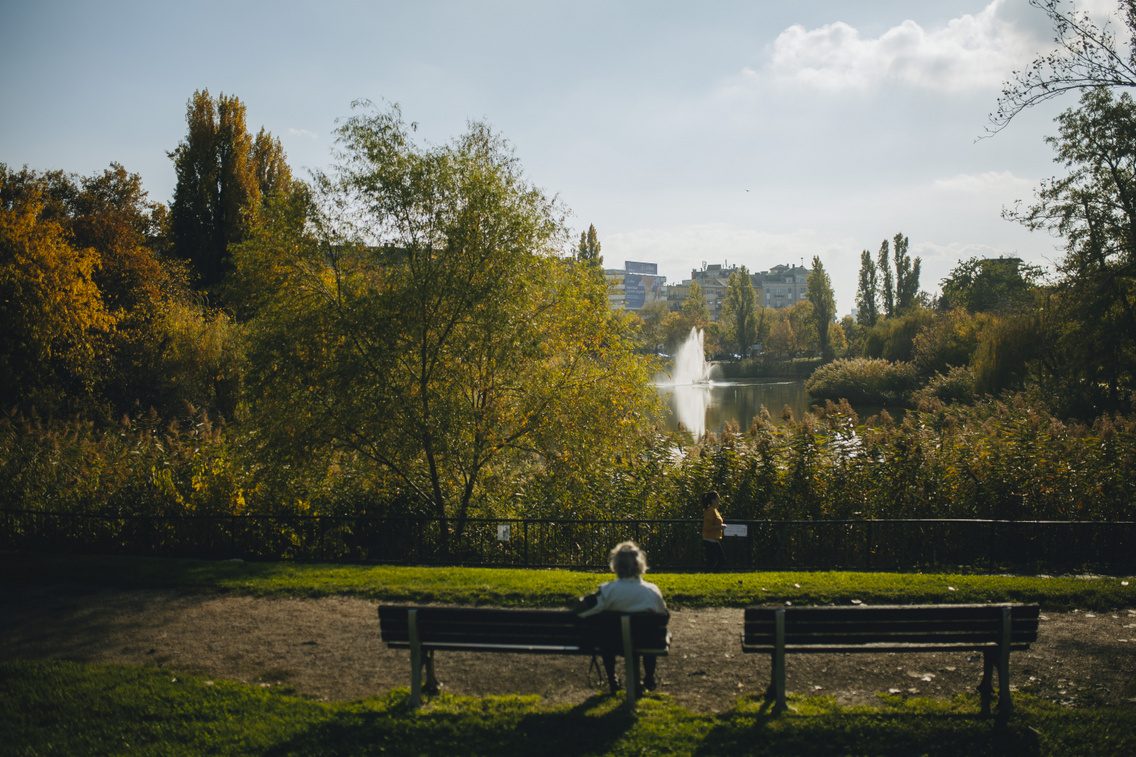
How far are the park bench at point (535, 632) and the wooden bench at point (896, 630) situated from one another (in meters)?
0.91

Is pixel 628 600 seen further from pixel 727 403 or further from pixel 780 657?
pixel 727 403

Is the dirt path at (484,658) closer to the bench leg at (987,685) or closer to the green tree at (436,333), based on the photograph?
the bench leg at (987,685)

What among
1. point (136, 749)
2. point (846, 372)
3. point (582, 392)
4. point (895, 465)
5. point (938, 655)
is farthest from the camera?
point (846, 372)

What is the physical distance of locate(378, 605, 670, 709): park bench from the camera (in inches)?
223

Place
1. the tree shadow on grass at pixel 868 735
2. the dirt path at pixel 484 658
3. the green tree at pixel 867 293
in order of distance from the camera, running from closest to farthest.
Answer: the tree shadow on grass at pixel 868 735
the dirt path at pixel 484 658
the green tree at pixel 867 293

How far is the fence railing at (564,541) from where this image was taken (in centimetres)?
1212

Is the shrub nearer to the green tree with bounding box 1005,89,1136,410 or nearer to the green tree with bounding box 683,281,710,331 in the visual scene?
the green tree with bounding box 1005,89,1136,410

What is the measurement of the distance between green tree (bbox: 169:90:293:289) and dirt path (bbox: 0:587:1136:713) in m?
33.1

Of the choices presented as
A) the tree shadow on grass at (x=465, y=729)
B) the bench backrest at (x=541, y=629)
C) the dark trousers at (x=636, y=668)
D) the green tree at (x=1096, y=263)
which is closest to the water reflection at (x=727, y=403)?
the green tree at (x=1096, y=263)

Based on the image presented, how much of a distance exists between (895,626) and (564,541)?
7739mm

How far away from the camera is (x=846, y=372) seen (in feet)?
173

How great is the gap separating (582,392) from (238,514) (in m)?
6.48

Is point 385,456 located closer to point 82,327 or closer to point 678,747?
point 678,747

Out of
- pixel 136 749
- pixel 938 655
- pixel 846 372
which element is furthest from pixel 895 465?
pixel 846 372
